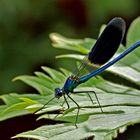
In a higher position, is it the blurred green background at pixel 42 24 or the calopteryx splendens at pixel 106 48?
the blurred green background at pixel 42 24

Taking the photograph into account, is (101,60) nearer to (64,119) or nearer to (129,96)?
(129,96)

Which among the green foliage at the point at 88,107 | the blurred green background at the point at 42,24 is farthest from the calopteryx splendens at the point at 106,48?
the blurred green background at the point at 42,24

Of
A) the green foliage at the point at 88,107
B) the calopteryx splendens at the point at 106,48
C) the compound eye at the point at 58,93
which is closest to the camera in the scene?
the green foliage at the point at 88,107

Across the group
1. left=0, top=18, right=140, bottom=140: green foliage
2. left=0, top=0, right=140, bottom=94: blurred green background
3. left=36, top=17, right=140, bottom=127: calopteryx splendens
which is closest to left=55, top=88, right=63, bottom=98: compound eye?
left=0, top=18, right=140, bottom=140: green foliage

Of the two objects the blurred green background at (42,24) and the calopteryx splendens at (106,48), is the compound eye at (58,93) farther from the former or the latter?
the blurred green background at (42,24)

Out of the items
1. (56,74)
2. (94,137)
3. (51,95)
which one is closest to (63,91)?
(51,95)

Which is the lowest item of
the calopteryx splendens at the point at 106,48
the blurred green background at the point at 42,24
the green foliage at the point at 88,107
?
the green foliage at the point at 88,107

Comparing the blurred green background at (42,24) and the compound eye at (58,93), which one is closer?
the compound eye at (58,93)

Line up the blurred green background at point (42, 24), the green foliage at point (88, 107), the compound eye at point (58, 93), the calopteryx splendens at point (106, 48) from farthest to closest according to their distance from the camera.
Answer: the blurred green background at point (42, 24), the calopteryx splendens at point (106, 48), the compound eye at point (58, 93), the green foliage at point (88, 107)
